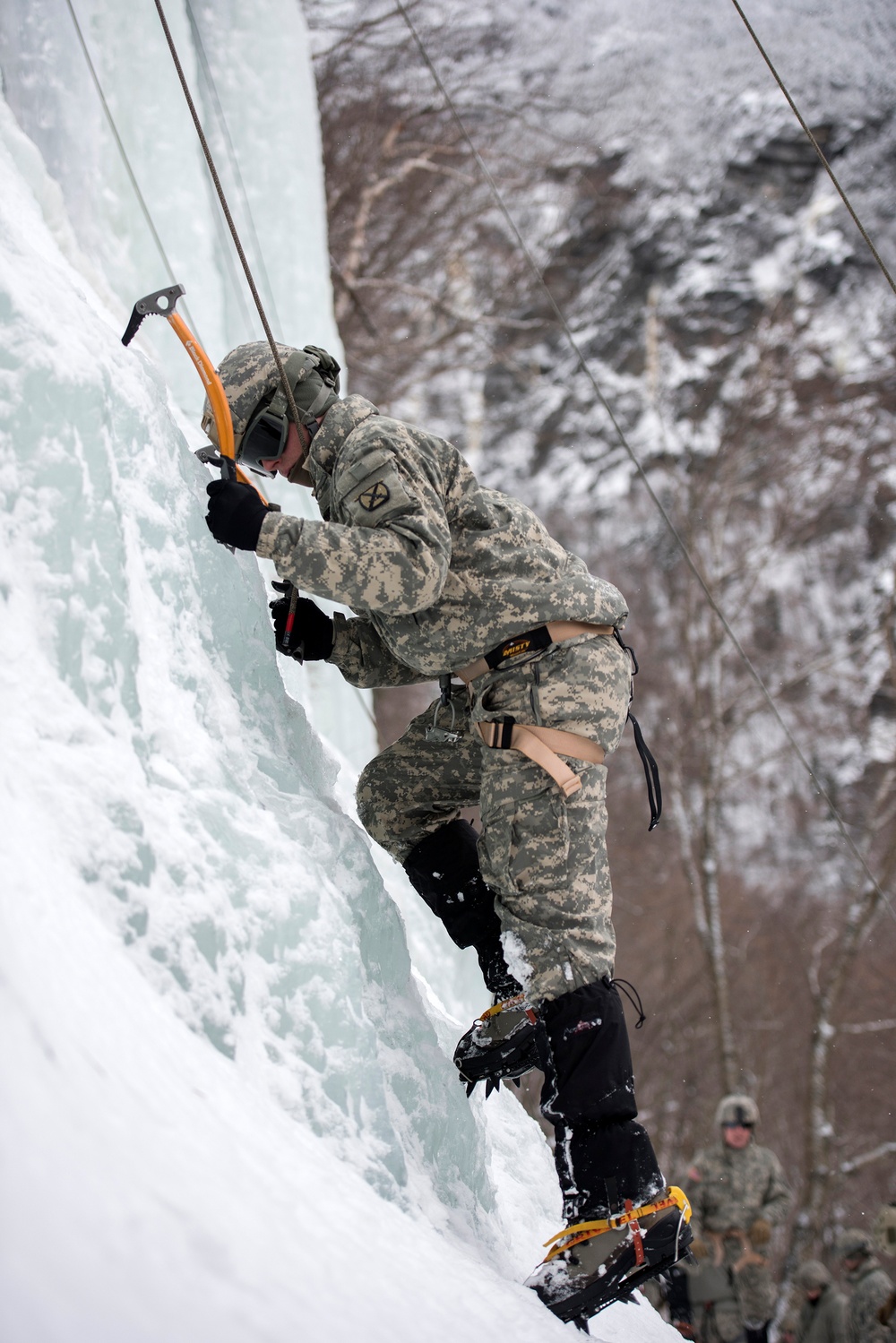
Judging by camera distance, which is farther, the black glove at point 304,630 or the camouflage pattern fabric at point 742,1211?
the camouflage pattern fabric at point 742,1211

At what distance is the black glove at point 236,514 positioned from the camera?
162cm

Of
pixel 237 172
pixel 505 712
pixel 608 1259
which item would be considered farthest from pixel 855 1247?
pixel 237 172

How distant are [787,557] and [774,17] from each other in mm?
6317

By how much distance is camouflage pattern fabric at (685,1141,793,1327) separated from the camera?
4.94 meters

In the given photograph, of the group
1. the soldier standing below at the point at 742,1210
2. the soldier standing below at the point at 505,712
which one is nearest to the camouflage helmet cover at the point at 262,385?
the soldier standing below at the point at 505,712

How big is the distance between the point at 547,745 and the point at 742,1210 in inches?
164

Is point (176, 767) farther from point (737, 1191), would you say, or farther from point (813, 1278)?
point (813, 1278)

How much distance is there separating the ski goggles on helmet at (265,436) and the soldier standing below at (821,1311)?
494 cm

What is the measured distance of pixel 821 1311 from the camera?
4891mm

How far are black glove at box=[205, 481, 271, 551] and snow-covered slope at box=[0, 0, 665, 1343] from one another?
13 cm

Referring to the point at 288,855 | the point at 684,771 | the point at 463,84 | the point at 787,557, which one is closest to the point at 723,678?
the point at 684,771

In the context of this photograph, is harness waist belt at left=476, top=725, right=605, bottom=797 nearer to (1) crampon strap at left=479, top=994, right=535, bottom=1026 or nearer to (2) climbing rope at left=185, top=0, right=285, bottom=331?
(1) crampon strap at left=479, top=994, right=535, bottom=1026

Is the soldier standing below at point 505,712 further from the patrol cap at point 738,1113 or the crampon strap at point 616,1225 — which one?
the patrol cap at point 738,1113

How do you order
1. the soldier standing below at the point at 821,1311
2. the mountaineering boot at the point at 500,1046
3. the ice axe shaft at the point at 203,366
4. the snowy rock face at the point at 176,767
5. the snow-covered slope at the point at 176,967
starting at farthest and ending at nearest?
the soldier standing below at the point at 821,1311, the mountaineering boot at the point at 500,1046, the ice axe shaft at the point at 203,366, the snowy rock face at the point at 176,767, the snow-covered slope at the point at 176,967
